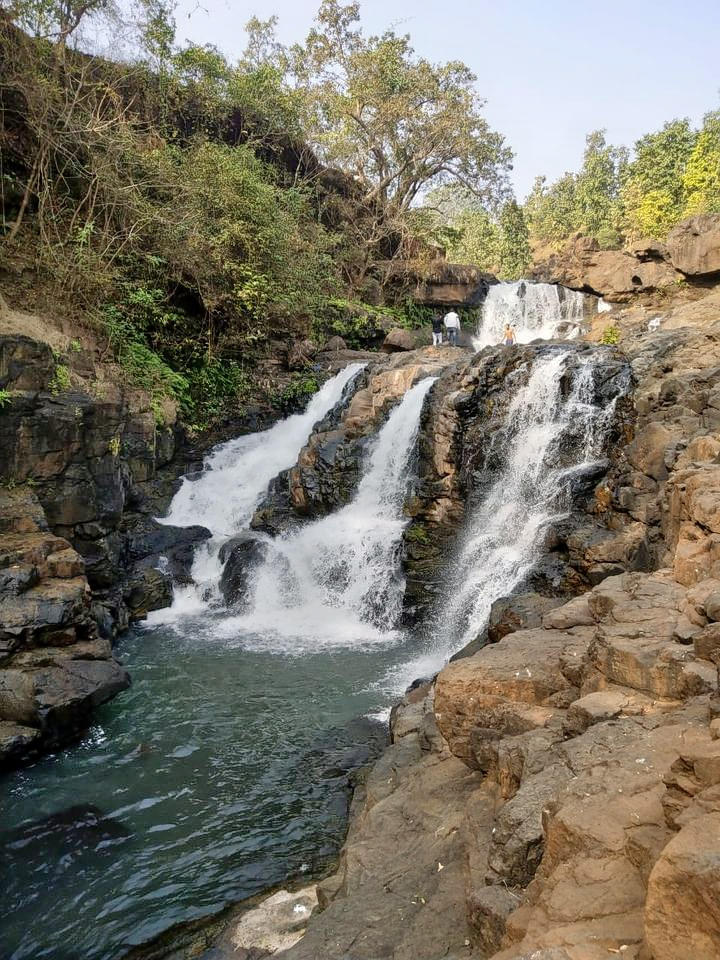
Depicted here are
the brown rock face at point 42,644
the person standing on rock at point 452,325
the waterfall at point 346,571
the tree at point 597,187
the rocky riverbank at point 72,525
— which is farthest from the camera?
the tree at point 597,187

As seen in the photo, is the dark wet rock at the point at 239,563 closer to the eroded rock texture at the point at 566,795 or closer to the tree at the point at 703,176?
the eroded rock texture at the point at 566,795


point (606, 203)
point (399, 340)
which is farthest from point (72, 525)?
point (606, 203)

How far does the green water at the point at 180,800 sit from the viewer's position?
5.84 meters

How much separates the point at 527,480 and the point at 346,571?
14.4 ft

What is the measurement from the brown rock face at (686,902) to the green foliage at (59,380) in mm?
12977

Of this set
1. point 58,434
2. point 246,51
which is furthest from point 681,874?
point 246,51

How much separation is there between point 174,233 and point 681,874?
17364 millimetres

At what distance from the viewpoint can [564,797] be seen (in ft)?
12.0

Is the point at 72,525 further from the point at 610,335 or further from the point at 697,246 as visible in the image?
the point at 697,246

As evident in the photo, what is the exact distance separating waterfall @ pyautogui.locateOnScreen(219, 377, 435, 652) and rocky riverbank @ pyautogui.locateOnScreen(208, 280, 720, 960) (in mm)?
5014

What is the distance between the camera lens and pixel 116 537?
1394 cm

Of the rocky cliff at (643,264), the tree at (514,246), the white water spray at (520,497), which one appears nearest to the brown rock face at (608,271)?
the rocky cliff at (643,264)

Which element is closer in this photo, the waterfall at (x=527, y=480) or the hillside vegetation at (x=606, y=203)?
the waterfall at (x=527, y=480)

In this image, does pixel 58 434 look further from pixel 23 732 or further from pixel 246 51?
pixel 246 51
